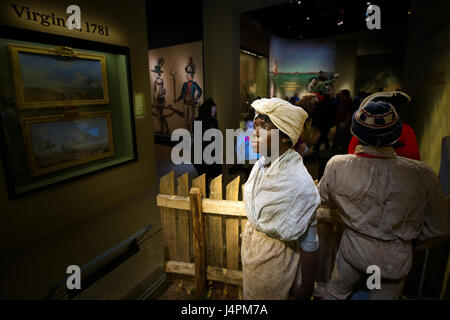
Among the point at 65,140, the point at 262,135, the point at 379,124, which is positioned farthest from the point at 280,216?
the point at 65,140

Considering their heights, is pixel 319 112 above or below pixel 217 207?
above

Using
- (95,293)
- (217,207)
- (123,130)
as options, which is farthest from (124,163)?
(217,207)

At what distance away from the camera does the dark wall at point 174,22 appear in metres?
6.84

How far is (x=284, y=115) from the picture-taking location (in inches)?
54.4

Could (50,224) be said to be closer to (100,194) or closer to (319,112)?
(100,194)

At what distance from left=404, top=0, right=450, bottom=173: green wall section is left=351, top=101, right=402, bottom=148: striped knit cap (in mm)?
1622

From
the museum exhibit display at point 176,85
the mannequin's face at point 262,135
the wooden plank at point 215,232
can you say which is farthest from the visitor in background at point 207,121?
the mannequin's face at point 262,135

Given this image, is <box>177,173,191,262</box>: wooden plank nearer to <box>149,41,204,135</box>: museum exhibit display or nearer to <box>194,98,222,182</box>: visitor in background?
<box>194,98,222,182</box>: visitor in background

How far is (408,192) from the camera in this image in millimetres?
1451

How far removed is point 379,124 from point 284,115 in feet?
1.83

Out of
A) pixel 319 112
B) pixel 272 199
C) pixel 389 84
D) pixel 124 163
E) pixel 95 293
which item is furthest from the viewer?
pixel 389 84

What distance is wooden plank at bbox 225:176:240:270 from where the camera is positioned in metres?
2.19

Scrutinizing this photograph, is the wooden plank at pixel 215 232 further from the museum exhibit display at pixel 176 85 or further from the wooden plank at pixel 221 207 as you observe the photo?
the museum exhibit display at pixel 176 85

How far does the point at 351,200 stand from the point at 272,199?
21.6 inches
